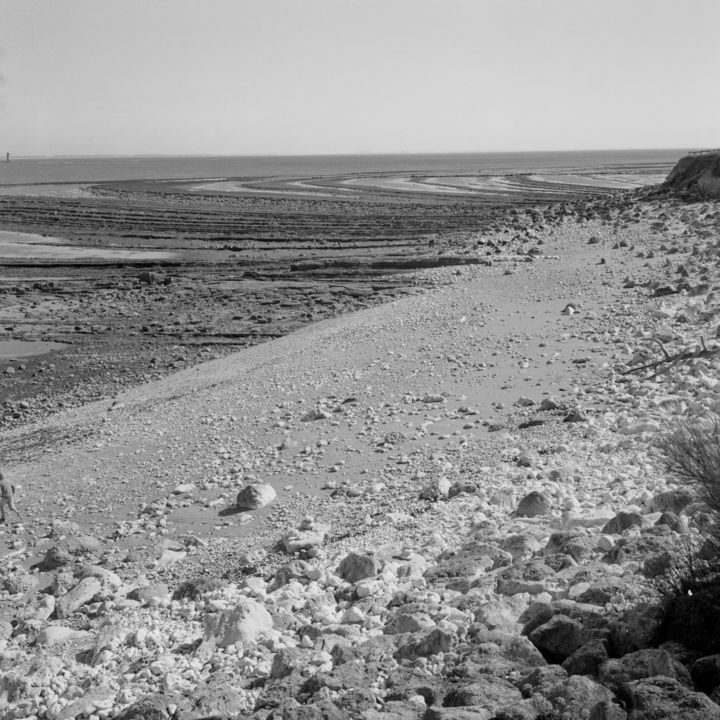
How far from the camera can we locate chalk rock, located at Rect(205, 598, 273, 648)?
5454mm

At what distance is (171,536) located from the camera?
837cm

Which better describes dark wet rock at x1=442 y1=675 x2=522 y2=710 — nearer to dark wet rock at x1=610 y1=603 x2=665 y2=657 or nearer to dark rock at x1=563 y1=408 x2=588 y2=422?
dark wet rock at x1=610 y1=603 x2=665 y2=657

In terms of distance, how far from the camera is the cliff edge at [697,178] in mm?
30788

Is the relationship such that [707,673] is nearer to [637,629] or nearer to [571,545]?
[637,629]

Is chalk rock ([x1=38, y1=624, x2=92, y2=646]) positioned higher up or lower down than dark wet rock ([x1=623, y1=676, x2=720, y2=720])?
lower down

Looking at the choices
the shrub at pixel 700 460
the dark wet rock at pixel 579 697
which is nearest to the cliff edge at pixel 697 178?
the shrub at pixel 700 460

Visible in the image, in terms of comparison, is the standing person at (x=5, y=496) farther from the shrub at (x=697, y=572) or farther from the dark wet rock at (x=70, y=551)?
the shrub at (x=697, y=572)

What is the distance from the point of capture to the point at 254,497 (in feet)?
28.6

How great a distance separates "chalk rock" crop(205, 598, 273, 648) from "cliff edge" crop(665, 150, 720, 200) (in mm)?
28148

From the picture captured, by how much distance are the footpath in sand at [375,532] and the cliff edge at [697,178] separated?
16.6m

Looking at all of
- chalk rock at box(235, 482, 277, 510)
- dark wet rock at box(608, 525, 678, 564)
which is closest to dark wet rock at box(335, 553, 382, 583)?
dark wet rock at box(608, 525, 678, 564)

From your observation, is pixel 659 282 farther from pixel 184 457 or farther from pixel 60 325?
pixel 60 325

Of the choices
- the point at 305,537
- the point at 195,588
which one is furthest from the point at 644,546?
the point at 195,588

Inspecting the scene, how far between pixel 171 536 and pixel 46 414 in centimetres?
659
